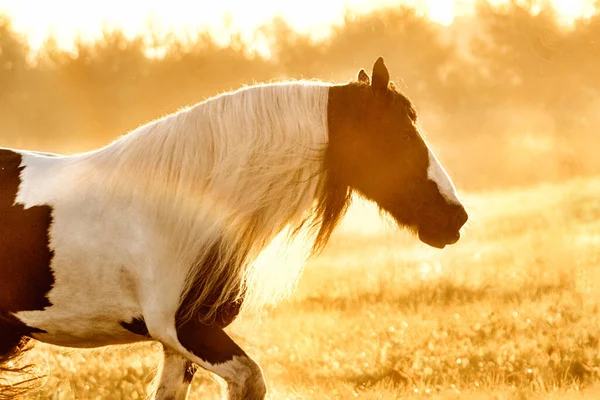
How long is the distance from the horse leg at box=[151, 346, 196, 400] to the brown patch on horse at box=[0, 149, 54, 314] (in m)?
0.82

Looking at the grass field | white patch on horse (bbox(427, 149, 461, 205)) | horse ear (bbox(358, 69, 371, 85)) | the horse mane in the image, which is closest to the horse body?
the horse mane

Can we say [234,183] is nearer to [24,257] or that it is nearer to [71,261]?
[71,261]

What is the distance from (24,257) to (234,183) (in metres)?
1.41

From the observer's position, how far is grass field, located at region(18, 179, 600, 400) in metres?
7.50

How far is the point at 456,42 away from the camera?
1453 inches

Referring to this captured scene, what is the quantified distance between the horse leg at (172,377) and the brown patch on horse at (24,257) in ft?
2.70

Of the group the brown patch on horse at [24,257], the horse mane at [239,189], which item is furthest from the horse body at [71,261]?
the horse mane at [239,189]

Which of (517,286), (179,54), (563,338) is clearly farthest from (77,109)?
(563,338)

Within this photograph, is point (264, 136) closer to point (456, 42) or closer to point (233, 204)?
point (233, 204)

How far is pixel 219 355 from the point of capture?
16.7 feet

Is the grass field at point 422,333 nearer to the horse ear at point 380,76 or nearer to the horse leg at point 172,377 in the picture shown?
the horse leg at point 172,377

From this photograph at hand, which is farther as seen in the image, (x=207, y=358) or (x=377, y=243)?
(x=377, y=243)

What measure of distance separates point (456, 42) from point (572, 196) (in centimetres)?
1715

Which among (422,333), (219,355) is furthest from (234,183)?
(422,333)
